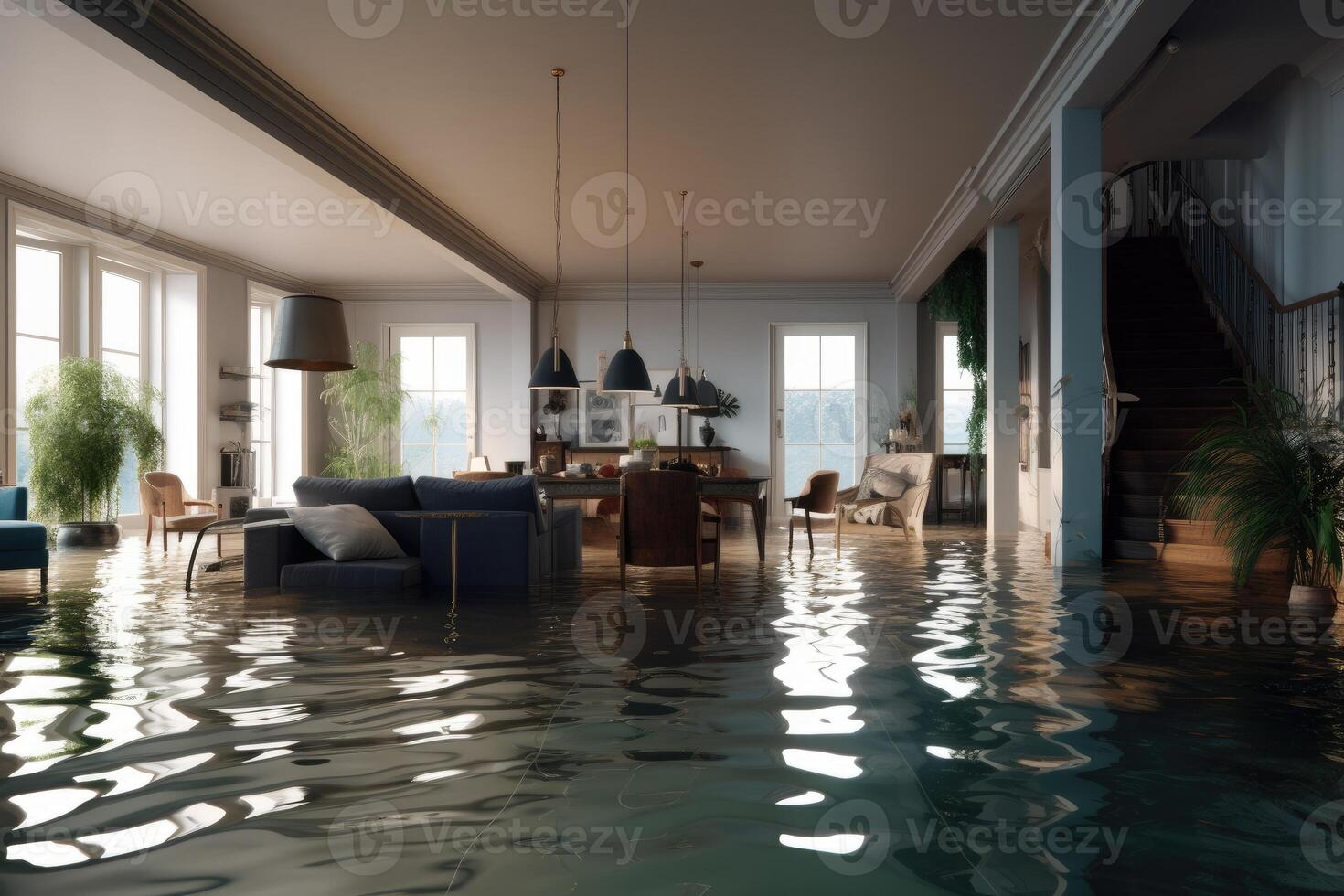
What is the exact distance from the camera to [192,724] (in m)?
2.72

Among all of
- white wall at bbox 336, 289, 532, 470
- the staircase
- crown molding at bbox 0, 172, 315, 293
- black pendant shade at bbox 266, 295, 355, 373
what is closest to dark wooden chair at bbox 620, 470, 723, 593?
black pendant shade at bbox 266, 295, 355, 373

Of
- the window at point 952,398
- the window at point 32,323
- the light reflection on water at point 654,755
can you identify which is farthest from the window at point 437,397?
the light reflection on water at point 654,755

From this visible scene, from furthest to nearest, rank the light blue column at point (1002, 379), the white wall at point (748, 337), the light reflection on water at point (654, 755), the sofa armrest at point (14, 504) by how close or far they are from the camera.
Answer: the white wall at point (748, 337) → the light blue column at point (1002, 379) → the sofa armrest at point (14, 504) → the light reflection on water at point (654, 755)

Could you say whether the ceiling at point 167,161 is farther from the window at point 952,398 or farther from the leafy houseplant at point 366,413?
the window at point 952,398

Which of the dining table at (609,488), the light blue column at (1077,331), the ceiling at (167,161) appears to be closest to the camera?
the ceiling at (167,161)

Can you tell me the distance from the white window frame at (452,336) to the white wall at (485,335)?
0.04 meters

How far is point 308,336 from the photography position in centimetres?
489

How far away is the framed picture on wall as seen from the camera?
41.2ft

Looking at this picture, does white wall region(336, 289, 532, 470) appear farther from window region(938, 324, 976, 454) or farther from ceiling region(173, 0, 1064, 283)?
window region(938, 324, 976, 454)

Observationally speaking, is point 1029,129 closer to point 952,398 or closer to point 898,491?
Result: point 898,491

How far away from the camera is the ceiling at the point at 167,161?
18.3 feet

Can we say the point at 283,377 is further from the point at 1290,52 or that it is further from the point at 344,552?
the point at 1290,52

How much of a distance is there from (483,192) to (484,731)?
675 centimetres

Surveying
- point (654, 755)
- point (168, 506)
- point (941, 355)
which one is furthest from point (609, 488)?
point (941, 355)
